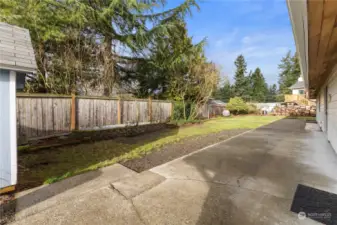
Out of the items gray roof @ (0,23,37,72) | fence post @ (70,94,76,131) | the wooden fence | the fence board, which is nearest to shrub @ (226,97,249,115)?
the wooden fence

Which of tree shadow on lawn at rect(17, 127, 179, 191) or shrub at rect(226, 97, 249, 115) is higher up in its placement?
shrub at rect(226, 97, 249, 115)

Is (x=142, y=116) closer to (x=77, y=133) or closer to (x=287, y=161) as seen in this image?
(x=77, y=133)

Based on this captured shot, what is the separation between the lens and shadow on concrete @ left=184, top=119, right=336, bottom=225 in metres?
2.10

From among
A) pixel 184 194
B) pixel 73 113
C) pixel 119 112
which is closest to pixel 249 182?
pixel 184 194

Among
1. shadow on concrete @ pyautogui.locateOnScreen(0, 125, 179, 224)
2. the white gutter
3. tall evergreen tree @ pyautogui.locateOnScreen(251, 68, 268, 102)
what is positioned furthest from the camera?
tall evergreen tree @ pyautogui.locateOnScreen(251, 68, 268, 102)

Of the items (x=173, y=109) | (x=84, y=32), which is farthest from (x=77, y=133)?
(x=173, y=109)

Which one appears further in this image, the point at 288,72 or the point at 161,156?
the point at 288,72

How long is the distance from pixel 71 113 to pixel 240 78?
3802cm

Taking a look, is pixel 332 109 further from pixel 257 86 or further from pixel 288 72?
pixel 288 72

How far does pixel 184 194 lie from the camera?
256 cm

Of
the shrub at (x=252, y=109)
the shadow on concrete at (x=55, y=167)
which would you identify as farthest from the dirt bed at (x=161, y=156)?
the shrub at (x=252, y=109)

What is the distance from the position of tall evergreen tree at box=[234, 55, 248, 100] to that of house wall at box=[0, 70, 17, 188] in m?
39.6

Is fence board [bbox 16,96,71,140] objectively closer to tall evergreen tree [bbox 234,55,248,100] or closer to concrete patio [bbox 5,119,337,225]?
concrete patio [bbox 5,119,337,225]

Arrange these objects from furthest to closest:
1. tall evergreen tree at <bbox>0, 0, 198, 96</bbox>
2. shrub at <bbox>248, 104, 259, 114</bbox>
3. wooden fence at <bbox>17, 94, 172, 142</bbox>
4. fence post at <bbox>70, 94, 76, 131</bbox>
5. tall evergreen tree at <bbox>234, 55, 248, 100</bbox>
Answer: tall evergreen tree at <bbox>234, 55, 248, 100</bbox>, shrub at <bbox>248, 104, 259, 114</bbox>, tall evergreen tree at <bbox>0, 0, 198, 96</bbox>, fence post at <bbox>70, 94, 76, 131</bbox>, wooden fence at <bbox>17, 94, 172, 142</bbox>
